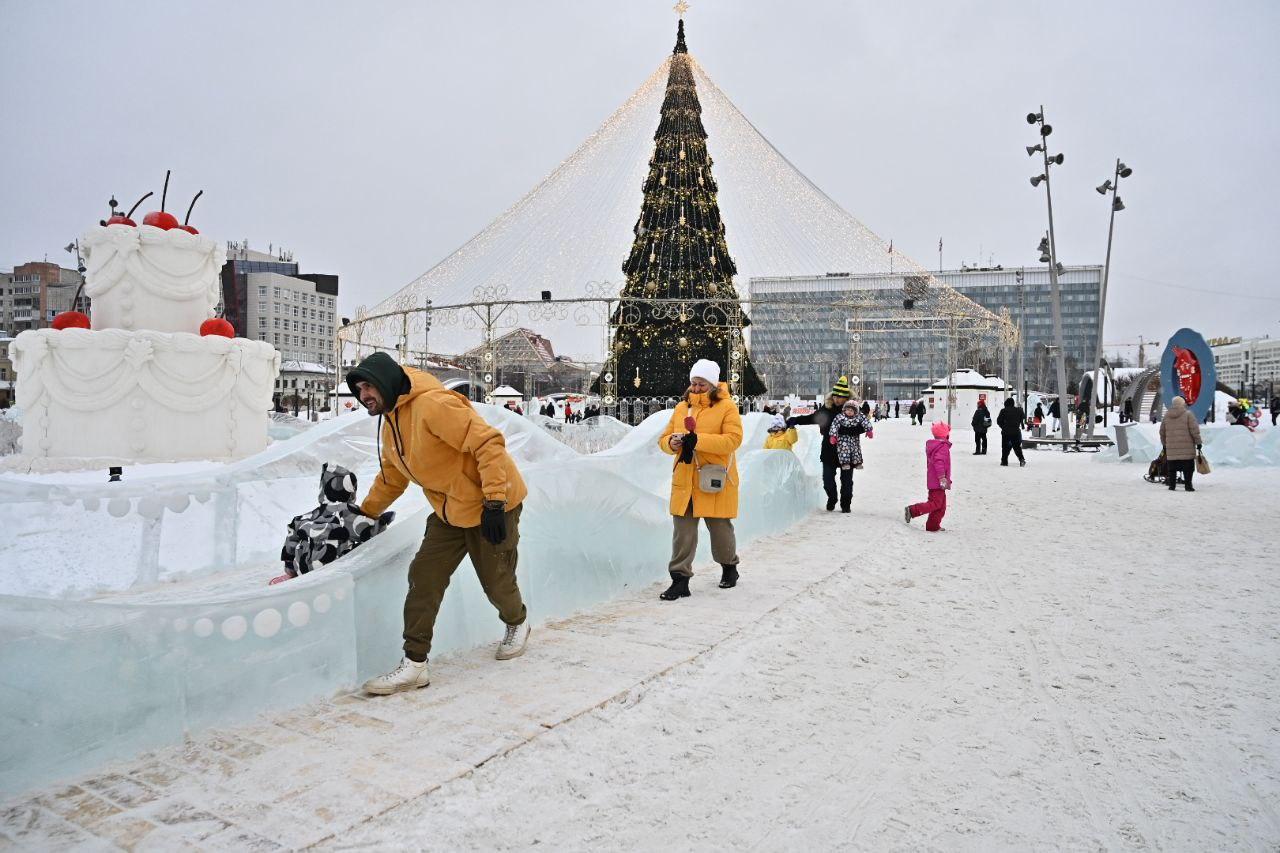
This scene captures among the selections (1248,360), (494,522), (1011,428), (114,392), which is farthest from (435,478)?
(1248,360)

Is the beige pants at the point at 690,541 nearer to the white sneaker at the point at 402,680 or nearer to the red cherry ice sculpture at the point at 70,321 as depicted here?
the white sneaker at the point at 402,680

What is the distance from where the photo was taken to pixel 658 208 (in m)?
19.0

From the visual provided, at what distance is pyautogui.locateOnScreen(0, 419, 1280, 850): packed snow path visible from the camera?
245 cm

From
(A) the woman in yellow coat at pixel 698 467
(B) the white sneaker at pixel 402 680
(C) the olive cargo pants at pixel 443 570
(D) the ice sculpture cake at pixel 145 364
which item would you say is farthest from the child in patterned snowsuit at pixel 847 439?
(D) the ice sculpture cake at pixel 145 364

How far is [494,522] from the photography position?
3.44m

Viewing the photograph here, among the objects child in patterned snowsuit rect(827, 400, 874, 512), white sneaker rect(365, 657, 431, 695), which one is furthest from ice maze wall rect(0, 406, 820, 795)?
child in patterned snowsuit rect(827, 400, 874, 512)

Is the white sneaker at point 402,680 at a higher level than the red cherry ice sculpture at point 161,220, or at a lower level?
lower

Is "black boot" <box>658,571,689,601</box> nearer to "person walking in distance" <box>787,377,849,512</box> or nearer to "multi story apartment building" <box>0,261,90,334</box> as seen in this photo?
"person walking in distance" <box>787,377,849,512</box>

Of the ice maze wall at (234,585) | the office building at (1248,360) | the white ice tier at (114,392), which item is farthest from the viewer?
the office building at (1248,360)

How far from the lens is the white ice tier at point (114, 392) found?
11.1 m

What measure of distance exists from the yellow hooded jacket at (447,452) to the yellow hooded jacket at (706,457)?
1962 mm

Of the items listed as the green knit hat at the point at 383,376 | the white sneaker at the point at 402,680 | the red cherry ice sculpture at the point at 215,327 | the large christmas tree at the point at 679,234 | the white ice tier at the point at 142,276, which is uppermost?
the large christmas tree at the point at 679,234

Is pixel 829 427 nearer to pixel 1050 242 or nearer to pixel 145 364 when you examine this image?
pixel 145 364

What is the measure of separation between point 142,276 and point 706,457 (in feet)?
33.0
